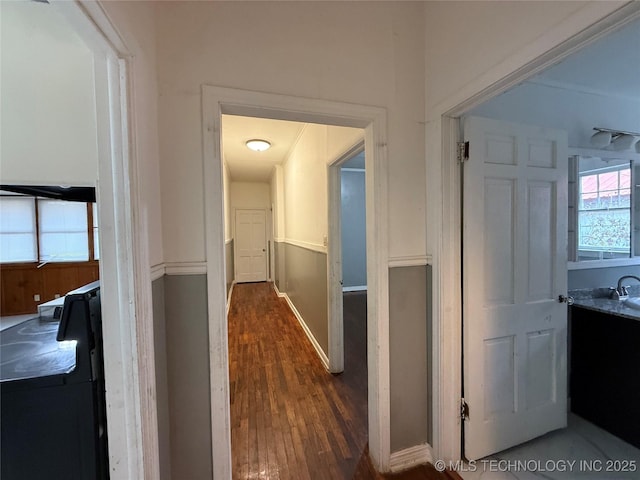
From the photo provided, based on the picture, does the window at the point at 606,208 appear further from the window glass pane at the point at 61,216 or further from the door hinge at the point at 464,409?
the window glass pane at the point at 61,216

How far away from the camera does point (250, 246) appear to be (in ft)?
23.3

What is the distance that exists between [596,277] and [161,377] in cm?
295

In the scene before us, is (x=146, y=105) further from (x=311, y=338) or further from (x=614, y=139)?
(x=614, y=139)

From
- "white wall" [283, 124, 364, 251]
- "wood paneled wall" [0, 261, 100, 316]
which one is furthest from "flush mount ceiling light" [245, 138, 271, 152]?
"wood paneled wall" [0, 261, 100, 316]

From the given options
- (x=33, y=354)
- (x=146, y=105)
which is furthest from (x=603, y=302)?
(x=33, y=354)

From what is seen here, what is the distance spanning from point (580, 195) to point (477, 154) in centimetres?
127

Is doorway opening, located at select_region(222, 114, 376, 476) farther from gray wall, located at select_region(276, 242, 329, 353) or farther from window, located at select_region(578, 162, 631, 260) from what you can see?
window, located at select_region(578, 162, 631, 260)

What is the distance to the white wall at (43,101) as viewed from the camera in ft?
3.28

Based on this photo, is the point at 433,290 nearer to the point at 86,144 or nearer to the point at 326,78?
the point at 326,78

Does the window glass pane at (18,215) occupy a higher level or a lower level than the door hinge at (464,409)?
higher

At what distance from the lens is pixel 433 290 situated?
1.48 m

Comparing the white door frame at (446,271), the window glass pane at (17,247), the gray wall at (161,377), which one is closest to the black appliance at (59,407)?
the gray wall at (161,377)

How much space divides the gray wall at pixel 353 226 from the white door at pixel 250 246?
252 cm

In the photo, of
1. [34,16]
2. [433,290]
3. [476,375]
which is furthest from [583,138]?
[34,16]
